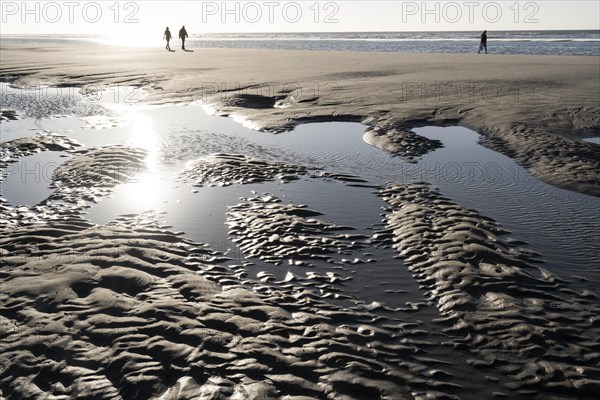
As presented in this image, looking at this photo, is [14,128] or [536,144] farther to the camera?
[14,128]

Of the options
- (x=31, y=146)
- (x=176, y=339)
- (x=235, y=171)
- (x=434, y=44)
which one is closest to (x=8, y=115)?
(x=31, y=146)

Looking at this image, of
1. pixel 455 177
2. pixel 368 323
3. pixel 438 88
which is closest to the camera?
pixel 368 323

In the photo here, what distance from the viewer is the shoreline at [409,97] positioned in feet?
36.0

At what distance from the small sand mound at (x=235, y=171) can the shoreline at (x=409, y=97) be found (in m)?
2.69

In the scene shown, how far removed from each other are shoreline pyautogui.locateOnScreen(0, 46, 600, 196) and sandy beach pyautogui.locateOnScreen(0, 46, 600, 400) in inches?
8.4

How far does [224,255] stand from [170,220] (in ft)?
4.87

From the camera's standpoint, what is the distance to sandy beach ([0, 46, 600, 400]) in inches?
160

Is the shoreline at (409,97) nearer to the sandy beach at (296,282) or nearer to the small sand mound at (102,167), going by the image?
the sandy beach at (296,282)

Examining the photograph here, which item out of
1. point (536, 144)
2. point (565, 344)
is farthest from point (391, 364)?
point (536, 144)

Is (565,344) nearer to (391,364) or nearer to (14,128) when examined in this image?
(391,364)

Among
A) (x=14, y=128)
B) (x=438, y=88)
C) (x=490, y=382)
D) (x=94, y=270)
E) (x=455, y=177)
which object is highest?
(x=438, y=88)

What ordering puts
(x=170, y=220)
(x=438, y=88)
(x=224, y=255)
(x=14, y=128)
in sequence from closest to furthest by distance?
(x=224, y=255), (x=170, y=220), (x=14, y=128), (x=438, y=88)

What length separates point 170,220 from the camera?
734 centimetres

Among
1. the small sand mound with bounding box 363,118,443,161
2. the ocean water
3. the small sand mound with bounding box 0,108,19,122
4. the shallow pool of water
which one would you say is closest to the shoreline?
the small sand mound with bounding box 363,118,443,161
